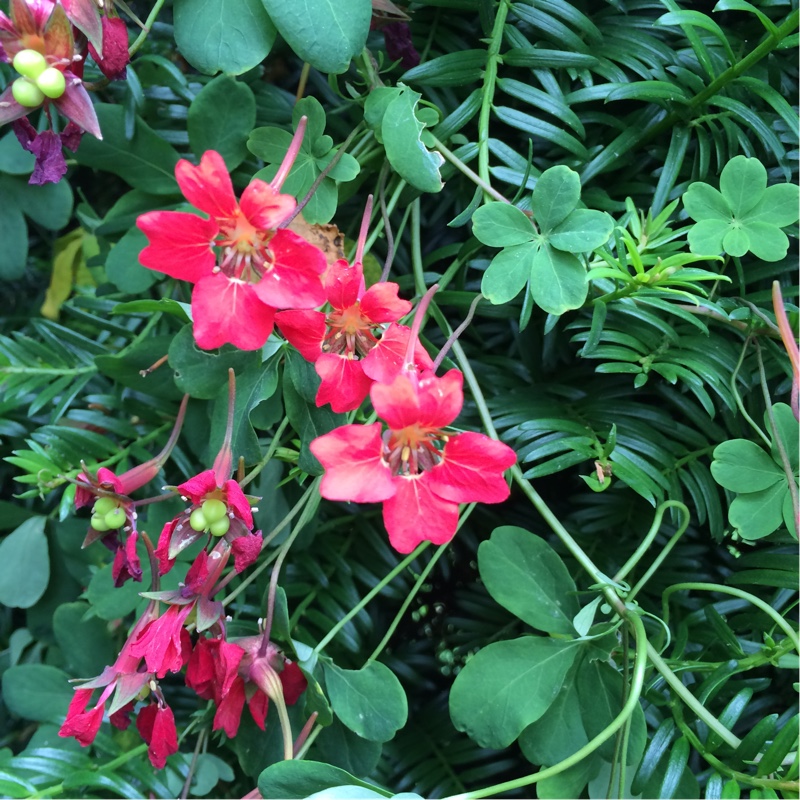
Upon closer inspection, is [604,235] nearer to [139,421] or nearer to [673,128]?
[673,128]

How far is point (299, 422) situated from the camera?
568 mm

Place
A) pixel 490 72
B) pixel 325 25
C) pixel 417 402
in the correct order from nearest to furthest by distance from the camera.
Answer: pixel 417 402, pixel 325 25, pixel 490 72

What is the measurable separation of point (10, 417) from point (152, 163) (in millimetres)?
344

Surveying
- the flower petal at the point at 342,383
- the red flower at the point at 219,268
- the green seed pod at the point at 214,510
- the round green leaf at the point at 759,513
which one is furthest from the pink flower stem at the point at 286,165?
the round green leaf at the point at 759,513

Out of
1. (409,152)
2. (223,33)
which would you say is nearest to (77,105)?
(223,33)

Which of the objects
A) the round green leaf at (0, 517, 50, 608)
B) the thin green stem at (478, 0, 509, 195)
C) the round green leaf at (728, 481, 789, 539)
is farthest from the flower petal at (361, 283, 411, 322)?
the round green leaf at (0, 517, 50, 608)

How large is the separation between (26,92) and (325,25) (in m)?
0.22

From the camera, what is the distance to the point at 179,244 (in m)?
0.44

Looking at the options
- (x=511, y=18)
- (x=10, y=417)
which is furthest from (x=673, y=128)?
(x=10, y=417)

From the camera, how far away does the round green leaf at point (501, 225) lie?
544 mm

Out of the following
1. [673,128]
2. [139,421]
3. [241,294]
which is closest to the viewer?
[241,294]

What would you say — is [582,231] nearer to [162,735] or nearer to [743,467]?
[743,467]

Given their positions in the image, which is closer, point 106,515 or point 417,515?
point 417,515

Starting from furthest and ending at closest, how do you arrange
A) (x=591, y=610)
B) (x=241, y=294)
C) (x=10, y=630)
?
(x=10, y=630) < (x=591, y=610) < (x=241, y=294)
